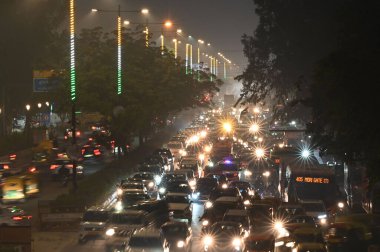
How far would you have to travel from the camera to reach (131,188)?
38469 mm

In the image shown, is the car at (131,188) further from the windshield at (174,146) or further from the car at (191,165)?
the windshield at (174,146)

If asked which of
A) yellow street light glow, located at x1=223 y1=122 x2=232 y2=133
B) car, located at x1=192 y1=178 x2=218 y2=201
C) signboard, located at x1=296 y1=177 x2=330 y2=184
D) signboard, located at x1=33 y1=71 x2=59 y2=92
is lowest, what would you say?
car, located at x1=192 y1=178 x2=218 y2=201

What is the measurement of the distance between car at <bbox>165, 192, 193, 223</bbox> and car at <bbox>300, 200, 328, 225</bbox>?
4.94 m

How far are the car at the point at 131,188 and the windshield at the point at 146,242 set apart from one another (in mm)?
13498

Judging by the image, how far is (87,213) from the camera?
30.3m

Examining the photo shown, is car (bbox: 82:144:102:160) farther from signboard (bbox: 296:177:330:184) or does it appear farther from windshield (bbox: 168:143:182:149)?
signboard (bbox: 296:177:330:184)

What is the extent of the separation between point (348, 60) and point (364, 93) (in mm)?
969

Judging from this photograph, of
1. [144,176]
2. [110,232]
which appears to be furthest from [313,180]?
[110,232]

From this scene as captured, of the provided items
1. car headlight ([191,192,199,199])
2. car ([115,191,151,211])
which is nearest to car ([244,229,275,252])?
car ([115,191,151,211])

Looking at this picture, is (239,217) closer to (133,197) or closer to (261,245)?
(261,245)

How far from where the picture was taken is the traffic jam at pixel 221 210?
25.4 meters

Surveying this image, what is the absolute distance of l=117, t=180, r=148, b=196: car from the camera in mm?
37100

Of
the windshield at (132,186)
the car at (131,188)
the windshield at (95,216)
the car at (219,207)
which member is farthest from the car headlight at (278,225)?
the windshield at (132,186)

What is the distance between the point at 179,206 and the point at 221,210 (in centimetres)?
216
